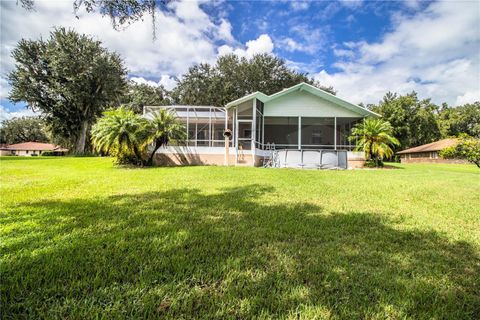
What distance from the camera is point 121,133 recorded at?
39.9 ft

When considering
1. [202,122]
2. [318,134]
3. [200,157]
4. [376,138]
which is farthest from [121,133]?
[318,134]

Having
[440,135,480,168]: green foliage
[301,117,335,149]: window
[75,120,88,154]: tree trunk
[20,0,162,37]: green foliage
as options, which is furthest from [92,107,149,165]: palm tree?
[75,120,88,154]: tree trunk

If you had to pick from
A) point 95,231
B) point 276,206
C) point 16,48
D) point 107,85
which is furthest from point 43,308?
point 16,48

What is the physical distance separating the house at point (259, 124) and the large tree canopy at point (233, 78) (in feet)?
43.9

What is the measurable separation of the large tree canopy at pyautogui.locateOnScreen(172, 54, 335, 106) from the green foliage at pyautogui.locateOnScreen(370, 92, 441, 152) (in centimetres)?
1404

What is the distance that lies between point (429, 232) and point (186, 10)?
5938 millimetres

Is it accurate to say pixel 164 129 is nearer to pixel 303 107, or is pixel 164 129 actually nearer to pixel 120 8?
pixel 120 8

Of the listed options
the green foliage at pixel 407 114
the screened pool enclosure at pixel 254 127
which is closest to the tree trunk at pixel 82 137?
the screened pool enclosure at pixel 254 127

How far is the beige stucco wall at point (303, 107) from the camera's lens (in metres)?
18.1

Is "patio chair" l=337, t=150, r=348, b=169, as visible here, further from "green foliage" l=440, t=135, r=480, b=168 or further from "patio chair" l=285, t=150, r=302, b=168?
"green foliage" l=440, t=135, r=480, b=168

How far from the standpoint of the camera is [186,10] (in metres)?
5.43

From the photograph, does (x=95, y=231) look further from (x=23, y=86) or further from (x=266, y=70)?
(x=266, y=70)

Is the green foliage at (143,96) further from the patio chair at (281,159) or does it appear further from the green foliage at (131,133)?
the patio chair at (281,159)

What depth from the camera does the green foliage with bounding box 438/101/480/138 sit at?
4512 cm
